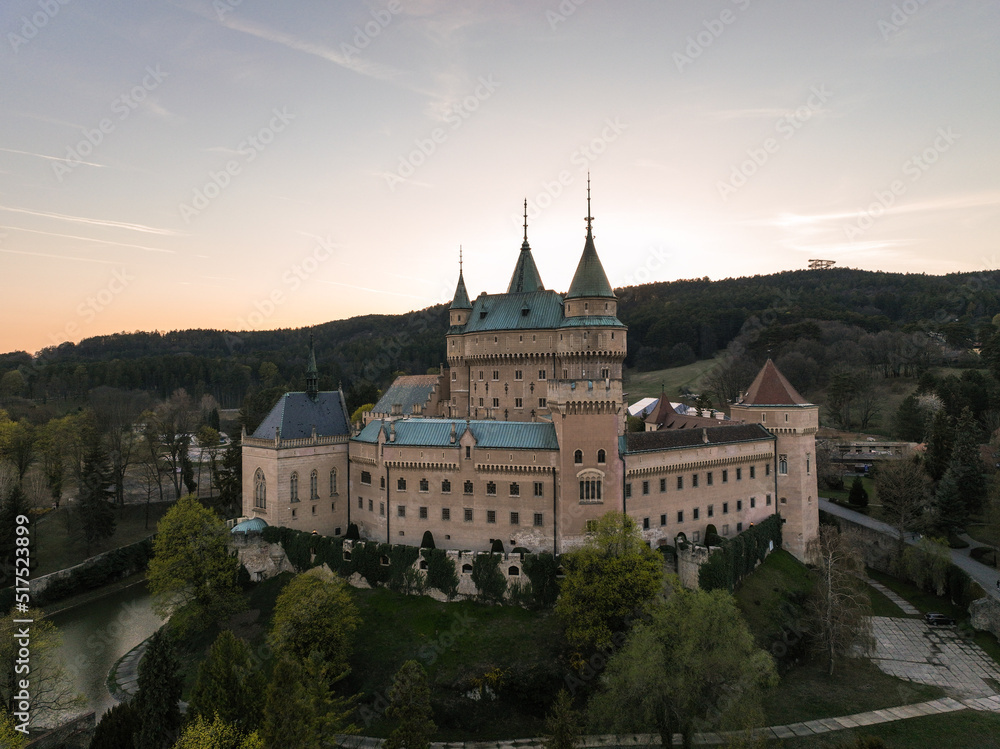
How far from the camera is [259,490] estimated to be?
149ft

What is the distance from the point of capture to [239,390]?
125938 millimetres

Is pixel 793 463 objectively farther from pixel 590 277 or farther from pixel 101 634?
pixel 101 634

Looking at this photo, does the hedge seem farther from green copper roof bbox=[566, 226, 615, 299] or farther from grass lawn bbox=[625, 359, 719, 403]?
grass lawn bbox=[625, 359, 719, 403]

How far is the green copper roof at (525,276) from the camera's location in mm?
57500

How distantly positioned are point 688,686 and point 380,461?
25.7 meters

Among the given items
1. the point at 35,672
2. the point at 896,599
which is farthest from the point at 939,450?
the point at 35,672

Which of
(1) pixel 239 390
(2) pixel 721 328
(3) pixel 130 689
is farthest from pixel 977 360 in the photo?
(1) pixel 239 390

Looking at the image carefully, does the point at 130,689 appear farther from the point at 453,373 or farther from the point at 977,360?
the point at 977,360

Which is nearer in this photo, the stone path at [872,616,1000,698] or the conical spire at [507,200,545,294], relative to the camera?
the stone path at [872,616,1000,698]

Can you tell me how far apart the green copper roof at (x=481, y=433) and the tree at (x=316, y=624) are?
1237cm

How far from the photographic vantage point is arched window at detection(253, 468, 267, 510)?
45125 mm

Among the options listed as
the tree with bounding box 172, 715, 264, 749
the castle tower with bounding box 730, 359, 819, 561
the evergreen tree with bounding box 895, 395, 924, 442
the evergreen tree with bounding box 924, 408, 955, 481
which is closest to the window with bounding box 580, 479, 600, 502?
the castle tower with bounding box 730, 359, 819, 561

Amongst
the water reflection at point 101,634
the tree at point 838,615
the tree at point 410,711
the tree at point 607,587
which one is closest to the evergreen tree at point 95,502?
the water reflection at point 101,634

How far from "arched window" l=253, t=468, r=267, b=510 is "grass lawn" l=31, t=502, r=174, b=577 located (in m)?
19.5
